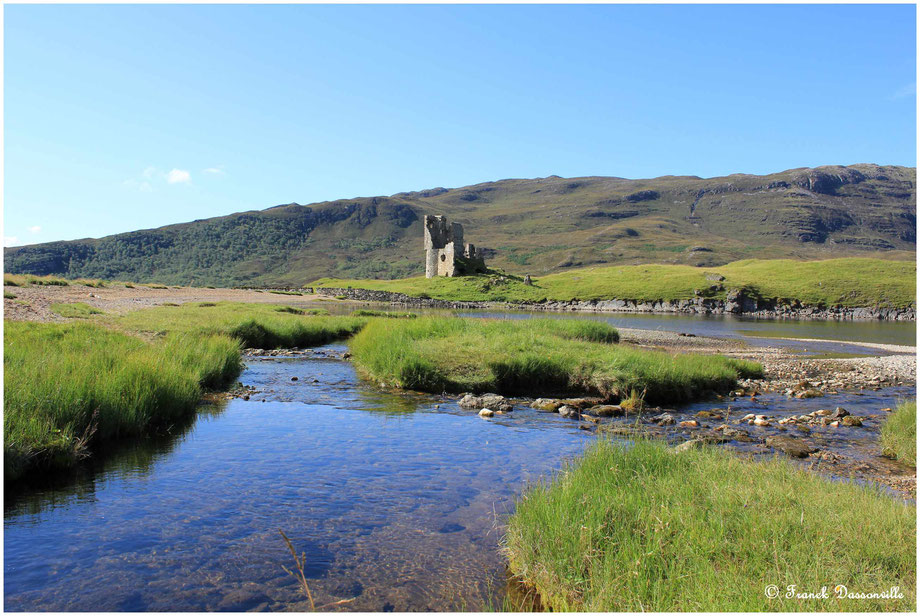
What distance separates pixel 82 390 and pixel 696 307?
7430cm

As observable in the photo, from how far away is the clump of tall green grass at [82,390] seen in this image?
8445 millimetres

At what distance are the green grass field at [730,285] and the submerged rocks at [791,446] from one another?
67.3 meters

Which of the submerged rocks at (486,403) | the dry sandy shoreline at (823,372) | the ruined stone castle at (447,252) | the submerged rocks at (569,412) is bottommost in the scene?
the dry sandy shoreline at (823,372)

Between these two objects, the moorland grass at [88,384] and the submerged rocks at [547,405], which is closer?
the moorland grass at [88,384]

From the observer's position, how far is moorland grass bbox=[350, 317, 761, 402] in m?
17.0

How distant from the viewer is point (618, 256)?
19188 centimetres

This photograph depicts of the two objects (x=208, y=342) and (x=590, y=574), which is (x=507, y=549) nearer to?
(x=590, y=574)

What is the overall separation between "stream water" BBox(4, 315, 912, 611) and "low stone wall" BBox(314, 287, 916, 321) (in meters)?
58.4

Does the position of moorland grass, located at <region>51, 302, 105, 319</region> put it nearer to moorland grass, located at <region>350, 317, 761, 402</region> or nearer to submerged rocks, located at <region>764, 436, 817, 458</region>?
moorland grass, located at <region>350, 317, 761, 402</region>

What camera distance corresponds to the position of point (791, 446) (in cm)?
1092

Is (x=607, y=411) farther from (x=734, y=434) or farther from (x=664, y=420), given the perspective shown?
(x=734, y=434)

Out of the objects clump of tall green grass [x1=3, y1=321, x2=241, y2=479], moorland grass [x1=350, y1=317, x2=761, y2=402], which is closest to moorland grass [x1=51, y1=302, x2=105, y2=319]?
clump of tall green grass [x1=3, y1=321, x2=241, y2=479]

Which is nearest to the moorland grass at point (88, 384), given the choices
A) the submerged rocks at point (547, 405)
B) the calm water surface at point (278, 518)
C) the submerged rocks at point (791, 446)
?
the calm water surface at point (278, 518)

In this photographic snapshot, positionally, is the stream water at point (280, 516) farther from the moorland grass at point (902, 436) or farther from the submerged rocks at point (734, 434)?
the submerged rocks at point (734, 434)
